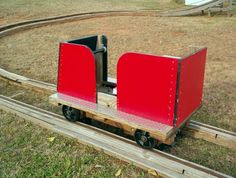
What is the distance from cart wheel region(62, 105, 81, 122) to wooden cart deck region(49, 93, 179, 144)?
0.14m

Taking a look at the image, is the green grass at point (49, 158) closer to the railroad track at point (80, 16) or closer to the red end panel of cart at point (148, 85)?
the red end panel of cart at point (148, 85)

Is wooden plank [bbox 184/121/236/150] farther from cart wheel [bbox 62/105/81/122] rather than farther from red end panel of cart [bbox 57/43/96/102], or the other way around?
cart wheel [bbox 62/105/81/122]

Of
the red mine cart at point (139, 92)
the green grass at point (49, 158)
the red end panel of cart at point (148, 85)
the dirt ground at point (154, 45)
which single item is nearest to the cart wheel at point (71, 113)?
the red mine cart at point (139, 92)

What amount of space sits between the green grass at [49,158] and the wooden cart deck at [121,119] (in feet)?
1.51

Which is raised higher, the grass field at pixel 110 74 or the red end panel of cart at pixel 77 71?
the red end panel of cart at pixel 77 71

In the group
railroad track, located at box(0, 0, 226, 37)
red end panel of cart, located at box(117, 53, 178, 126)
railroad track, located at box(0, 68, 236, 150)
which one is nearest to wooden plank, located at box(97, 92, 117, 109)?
red end panel of cart, located at box(117, 53, 178, 126)

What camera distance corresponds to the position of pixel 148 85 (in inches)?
142

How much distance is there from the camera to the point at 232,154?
12.9 feet

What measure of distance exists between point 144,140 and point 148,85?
0.72 m

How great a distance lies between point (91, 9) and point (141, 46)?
924 cm

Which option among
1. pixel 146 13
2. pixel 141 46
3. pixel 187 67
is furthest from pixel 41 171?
pixel 146 13

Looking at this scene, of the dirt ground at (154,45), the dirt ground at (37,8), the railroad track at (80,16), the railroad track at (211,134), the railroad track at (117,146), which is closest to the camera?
the railroad track at (117,146)

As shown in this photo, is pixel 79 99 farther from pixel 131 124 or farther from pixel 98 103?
pixel 131 124

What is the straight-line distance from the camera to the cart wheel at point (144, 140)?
12.3 feet
